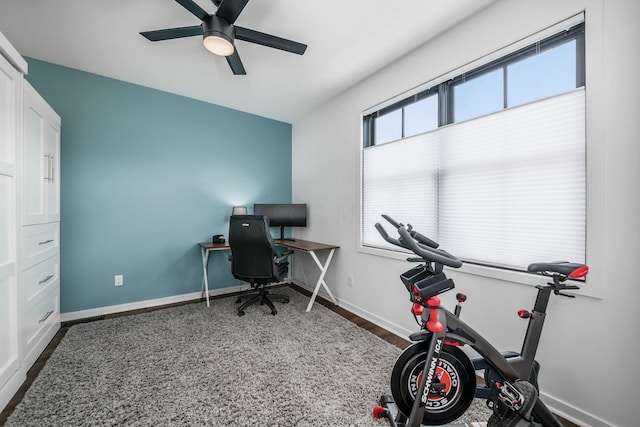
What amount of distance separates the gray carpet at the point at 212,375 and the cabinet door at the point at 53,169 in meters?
1.15

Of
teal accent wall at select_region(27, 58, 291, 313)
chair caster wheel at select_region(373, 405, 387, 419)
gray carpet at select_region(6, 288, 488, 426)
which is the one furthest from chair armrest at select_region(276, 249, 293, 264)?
chair caster wheel at select_region(373, 405, 387, 419)

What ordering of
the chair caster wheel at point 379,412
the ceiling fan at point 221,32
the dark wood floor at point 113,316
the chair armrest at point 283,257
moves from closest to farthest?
the chair caster wheel at point 379,412 → the dark wood floor at point 113,316 → the ceiling fan at point 221,32 → the chair armrest at point 283,257

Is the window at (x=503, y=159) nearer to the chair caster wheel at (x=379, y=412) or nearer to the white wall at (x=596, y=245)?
the white wall at (x=596, y=245)

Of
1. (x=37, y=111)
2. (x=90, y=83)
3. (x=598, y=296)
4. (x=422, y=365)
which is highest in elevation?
(x=90, y=83)

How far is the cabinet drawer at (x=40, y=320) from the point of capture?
72.0 inches

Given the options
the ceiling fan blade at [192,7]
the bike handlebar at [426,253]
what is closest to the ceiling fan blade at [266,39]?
the ceiling fan blade at [192,7]

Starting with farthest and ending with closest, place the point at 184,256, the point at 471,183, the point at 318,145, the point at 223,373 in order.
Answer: the point at 318,145 < the point at 184,256 < the point at 471,183 < the point at 223,373

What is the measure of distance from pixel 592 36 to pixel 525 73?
13.5 inches

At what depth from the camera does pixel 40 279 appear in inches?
82.3

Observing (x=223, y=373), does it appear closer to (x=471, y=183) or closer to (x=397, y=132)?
(x=471, y=183)

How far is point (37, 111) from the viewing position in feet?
6.53

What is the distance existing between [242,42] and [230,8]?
2.10 ft

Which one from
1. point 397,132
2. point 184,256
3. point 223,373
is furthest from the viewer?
point 184,256

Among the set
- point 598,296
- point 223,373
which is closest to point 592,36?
point 598,296
